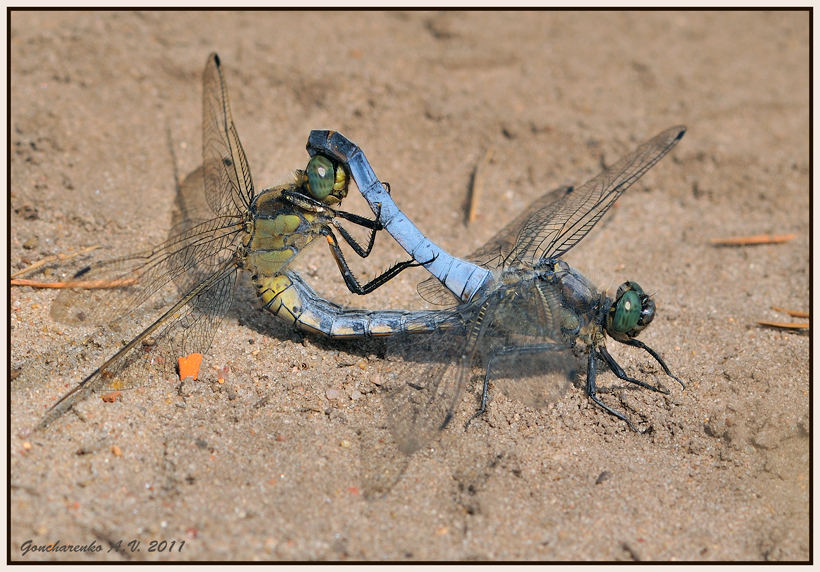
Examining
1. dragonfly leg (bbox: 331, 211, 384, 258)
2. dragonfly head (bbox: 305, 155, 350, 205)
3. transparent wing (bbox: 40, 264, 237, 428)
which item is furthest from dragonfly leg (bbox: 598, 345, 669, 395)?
transparent wing (bbox: 40, 264, 237, 428)

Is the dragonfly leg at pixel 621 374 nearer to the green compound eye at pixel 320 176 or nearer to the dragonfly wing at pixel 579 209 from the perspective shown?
the dragonfly wing at pixel 579 209

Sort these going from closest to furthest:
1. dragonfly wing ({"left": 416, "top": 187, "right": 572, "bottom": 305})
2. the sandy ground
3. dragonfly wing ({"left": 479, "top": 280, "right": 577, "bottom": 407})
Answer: the sandy ground → dragonfly wing ({"left": 479, "top": 280, "right": 577, "bottom": 407}) → dragonfly wing ({"left": 416, "top": 187, "right": 572, "bottom": 305})

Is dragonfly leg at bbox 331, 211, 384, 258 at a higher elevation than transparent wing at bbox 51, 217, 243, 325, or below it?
higher

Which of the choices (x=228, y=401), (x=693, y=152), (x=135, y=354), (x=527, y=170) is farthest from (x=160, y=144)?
(x=693, y=152)

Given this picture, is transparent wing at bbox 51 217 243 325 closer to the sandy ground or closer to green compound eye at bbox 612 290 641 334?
the sandy ground

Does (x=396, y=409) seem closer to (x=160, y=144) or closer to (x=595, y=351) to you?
(x=595, y=351)

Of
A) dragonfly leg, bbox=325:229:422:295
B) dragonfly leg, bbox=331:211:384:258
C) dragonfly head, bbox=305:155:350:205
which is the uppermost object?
dragonfly head, bbox=305:155:350:205
